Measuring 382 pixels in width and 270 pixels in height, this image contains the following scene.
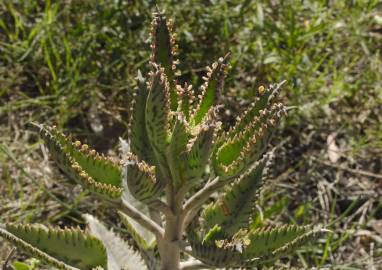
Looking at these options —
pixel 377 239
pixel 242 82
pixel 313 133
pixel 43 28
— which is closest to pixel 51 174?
pixel 43 28

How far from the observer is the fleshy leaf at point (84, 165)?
1.45 metres

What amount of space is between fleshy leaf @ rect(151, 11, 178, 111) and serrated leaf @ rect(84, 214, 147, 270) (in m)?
0.62

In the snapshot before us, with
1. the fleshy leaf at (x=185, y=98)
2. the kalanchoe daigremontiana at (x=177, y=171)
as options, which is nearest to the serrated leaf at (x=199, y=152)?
the kalanchoe daigremontiana at (x=177, y=171)

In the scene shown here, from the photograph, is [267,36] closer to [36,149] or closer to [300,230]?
[36,149]

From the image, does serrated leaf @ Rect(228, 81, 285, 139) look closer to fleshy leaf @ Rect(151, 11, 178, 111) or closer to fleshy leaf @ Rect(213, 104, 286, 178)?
fleshy leaf @ Rect(213, 104, 286, 178)

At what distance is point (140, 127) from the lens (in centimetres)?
158

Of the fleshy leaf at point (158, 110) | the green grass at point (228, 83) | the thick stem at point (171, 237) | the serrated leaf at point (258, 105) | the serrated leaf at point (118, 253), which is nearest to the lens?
the fleshy leaf at point (158, 110)

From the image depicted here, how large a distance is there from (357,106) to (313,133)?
1.11 feet

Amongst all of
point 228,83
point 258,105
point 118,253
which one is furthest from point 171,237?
point 228,83

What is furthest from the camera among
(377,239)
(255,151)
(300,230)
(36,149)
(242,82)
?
(242,82)

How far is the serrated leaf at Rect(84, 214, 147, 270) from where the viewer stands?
2.01 m

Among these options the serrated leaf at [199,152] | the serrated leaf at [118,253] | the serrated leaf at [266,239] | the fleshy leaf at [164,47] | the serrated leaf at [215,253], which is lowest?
the serrated leaf at [215,253]

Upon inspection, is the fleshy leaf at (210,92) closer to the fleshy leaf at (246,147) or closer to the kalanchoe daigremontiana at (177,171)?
the kalanchoe daigremontiana at (177,171)

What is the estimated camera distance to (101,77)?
129 inches
